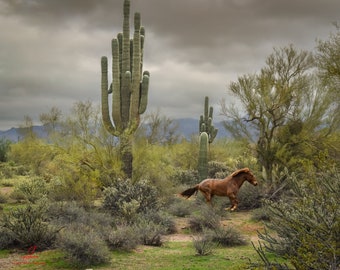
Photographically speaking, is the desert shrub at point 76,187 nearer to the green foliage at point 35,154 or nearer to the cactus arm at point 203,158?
the green foliage at point 35,154

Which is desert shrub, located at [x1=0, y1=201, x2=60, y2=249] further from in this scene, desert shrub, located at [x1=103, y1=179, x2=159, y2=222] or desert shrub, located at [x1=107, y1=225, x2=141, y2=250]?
desert shrub, located at [x1=103, y1=179, x2=159, y2=222]

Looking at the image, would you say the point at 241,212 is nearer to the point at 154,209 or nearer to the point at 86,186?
the point at 154,209

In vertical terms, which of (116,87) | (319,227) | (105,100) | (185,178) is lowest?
(185,178)

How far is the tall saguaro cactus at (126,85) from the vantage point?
2053 centimetres

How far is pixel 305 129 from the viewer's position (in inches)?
778

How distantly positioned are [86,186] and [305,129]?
10.7m

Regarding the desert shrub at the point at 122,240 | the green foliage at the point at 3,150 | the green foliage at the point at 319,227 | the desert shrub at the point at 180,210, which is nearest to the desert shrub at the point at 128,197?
the desert shrub at the point at 180,210

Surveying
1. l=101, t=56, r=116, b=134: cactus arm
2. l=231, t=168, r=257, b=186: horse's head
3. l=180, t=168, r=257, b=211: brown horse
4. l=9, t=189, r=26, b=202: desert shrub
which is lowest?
l=9, t=189, r=26, b=202: desert shrub

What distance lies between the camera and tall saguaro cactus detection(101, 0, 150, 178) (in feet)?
67.4

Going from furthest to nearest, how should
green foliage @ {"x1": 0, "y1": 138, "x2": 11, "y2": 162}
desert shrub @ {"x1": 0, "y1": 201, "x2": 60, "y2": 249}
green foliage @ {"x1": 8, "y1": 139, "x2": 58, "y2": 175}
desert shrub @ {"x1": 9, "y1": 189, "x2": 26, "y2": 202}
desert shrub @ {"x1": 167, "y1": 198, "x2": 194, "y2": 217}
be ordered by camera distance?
1. green foliage @ {"x1": 0, "y1": 138, "x2": 11, "y2": 162}
2. desert shrub @ {"x1": 9, "y1": 189, "x2": 26, "y2": 202}
3. green foliage @ {"x1": 8, "y1": 139, "x2": 58, "y2": 175}
4. desert shrub @ {"x1": 167, "y1": 198, "x2": 194, "y2": 217}
5. desert shrub @ {"x1": 0, "y1": 201, "x2": 60, "y2": 249}

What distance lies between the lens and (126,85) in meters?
20.9

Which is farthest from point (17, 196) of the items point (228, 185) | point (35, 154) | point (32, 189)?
point (228, 185)

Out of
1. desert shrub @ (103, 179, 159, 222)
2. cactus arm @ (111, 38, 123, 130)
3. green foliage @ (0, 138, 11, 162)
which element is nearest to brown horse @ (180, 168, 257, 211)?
desert shrub @ (103, 179, 159, 222)

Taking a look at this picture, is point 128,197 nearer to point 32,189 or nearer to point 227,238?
point 227,238
